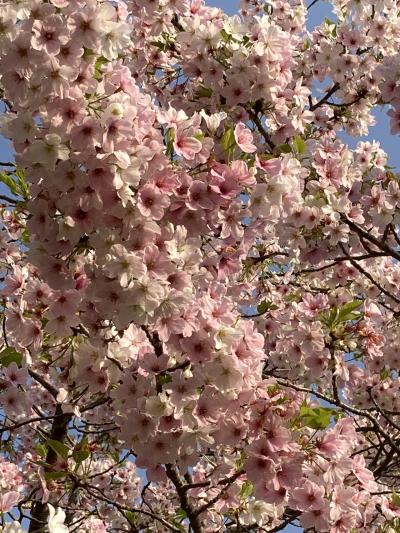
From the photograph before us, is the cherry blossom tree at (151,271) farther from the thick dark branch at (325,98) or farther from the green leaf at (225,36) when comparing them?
the thick dark branch at (325,98)

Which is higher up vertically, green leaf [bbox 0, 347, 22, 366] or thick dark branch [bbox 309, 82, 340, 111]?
thick dark branch [bbox 309, 82, 340, 111]

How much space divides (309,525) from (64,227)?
6.61 feet

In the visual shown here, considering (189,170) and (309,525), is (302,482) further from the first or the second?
(189,170)

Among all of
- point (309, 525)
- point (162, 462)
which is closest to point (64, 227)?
point (162, 462)

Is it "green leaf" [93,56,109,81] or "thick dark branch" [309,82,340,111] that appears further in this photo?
"thick dark branch" [309,82,340,111]

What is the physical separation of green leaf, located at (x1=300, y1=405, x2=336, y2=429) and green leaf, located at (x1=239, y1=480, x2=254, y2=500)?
42.4 inches

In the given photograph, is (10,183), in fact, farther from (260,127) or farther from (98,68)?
(260,127)

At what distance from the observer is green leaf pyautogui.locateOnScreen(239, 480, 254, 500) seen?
4.25 metres

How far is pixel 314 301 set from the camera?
5738mm

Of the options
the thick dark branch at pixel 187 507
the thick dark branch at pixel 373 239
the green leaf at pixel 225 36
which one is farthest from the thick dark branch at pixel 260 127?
the thick dark branch at pixel 187 507

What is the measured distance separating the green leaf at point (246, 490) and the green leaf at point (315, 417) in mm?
1078

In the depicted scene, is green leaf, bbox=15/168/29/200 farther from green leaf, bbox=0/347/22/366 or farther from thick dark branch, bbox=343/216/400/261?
thick dark branch, bbox=343/216/400/261

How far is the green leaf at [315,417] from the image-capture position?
3328 millimetres

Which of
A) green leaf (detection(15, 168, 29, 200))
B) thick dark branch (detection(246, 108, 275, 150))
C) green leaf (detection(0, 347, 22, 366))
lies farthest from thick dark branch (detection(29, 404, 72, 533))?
thick dark branch (detection(246, 108, 275, 150))
